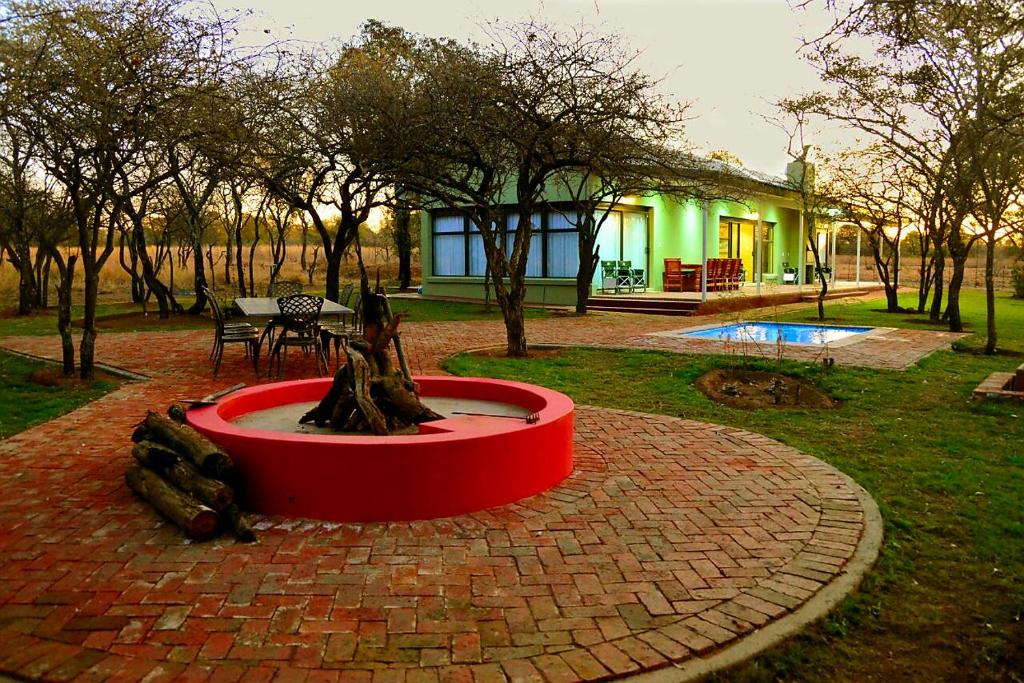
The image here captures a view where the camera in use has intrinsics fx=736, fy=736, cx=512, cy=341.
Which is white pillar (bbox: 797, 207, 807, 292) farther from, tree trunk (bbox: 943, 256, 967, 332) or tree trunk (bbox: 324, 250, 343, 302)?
tree trunk (bbox: 324, 250, 343, 302)

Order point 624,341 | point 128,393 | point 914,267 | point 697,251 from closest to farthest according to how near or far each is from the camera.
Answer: point 128,393
point 624,341
point 697,251
point 914,267

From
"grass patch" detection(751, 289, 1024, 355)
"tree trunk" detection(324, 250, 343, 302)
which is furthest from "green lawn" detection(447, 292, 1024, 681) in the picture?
"tree trunk" detection(324, 250, 343, 302)

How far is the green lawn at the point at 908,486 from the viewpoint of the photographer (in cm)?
267

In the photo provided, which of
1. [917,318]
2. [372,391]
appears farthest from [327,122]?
[917,318]

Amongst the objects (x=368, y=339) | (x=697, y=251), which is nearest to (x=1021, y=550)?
(x=368, y=339)

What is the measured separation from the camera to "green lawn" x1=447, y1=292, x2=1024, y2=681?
267cm

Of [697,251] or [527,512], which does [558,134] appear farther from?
[697,251]

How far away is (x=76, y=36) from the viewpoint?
6879mm

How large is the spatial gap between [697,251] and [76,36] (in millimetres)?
19717

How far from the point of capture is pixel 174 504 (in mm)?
3686

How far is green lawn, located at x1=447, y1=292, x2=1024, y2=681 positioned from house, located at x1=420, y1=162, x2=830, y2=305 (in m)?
10.2

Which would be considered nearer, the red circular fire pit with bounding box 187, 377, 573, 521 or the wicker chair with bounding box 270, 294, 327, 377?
the red circular fire pit with bounding box 187, 377, 573, 521

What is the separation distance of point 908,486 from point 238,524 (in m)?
3.87

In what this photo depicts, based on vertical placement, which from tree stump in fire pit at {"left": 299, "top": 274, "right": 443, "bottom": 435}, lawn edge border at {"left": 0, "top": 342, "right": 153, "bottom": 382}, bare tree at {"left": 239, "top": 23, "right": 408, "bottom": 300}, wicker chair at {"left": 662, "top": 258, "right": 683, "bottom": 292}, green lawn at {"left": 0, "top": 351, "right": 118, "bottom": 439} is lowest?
green lawn at {"left": 0, "top": 351, "right": 118, "bottom": 439}
